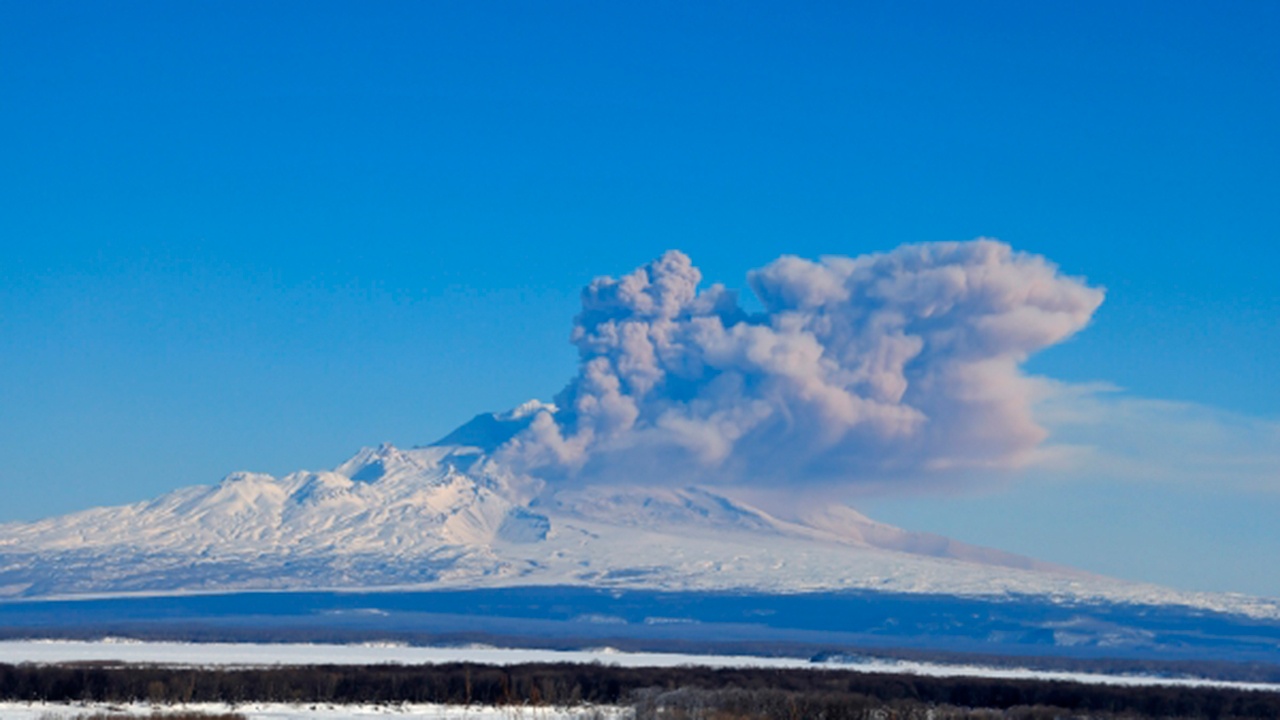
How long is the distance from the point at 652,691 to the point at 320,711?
2007 centimetres

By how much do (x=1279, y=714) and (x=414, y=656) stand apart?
90223mm

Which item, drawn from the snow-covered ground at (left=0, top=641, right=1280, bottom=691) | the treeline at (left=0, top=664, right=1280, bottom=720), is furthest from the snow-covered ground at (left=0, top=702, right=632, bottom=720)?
the snow-covered ground at (left=0, top=641, right=1280, bottom=691)

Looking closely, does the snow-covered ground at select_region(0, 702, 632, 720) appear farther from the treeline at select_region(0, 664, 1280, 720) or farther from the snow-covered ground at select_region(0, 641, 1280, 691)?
the snow-covered ground at select_region(0, 641, 1280, 691)

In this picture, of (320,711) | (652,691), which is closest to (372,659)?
(652,691)

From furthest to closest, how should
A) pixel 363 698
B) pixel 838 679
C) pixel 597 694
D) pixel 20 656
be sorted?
pixel 20 656
pixel 838 679
pixel 597 694
pixel 363 698

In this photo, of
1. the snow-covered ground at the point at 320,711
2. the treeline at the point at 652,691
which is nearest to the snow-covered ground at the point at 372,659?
the treeline at the point at 652,691

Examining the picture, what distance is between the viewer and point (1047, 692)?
113m

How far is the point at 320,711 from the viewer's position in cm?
8244

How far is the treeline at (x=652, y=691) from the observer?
86250 millimetres

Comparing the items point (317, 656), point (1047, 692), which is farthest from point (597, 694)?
point (317, 656)

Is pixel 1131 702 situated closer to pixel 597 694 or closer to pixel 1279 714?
pixel 1279 714

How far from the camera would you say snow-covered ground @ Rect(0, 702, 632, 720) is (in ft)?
247

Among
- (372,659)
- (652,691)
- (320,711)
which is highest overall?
(372,659)

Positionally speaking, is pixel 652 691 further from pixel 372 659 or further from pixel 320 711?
pixel 372 659
